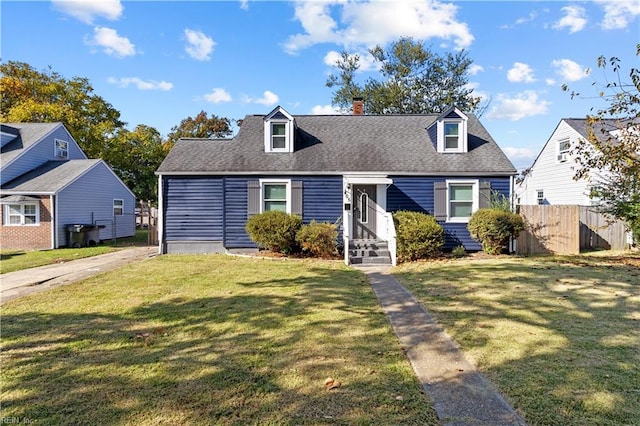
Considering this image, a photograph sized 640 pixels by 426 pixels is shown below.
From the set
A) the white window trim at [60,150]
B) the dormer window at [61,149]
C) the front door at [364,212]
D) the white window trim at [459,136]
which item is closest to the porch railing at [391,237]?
the front door at [364,212]

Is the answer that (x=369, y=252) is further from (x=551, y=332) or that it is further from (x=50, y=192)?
(x=50, y=192)

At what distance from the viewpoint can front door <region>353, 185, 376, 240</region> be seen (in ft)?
42.8

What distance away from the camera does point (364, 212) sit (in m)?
13.1

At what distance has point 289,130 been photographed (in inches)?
552

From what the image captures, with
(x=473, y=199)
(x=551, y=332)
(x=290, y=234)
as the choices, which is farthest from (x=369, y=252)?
(x=551, y=332)

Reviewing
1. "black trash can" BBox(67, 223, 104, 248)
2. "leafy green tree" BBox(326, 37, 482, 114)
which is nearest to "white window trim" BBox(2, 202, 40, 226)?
"black trash can" BBox(67, 223, 104, 248)

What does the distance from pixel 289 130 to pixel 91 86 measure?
23.5 metres

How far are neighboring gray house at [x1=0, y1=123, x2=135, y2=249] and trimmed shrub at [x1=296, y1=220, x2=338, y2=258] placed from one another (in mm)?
12374

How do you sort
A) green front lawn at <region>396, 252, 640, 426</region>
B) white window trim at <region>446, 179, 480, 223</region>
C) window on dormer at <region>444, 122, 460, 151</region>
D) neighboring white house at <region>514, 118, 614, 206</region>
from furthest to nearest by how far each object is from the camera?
neighboring white house at <region>514, 118, 614, 206</region>
window on dormer at <region>444, 122, 460, 151</region>
white window trim at <region>446, 179, 480, 223</region>
green front lawn at <region>396, 252, 640, 426</region>

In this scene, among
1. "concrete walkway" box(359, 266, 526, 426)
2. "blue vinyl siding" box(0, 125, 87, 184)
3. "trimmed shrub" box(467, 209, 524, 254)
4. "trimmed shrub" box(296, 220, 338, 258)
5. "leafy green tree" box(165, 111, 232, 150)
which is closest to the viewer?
"concrete walkway" box(359, 266, 526, 426)

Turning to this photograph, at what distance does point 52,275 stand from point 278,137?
8710 millimetres

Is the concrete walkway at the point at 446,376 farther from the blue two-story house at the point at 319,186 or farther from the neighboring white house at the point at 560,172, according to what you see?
the neighboring white house at the point at 560,172

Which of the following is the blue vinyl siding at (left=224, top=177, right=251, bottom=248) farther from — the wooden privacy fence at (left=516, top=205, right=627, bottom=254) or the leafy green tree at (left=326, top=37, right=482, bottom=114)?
the leafy green tree at (left=326, top=37, right=482, bottom=114)

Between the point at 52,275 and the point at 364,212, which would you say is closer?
the point at 52,275
